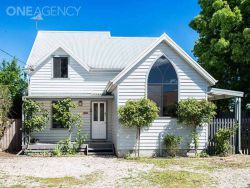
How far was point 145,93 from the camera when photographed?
18156 mm

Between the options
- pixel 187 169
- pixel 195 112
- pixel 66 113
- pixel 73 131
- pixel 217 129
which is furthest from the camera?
pixel 73 131

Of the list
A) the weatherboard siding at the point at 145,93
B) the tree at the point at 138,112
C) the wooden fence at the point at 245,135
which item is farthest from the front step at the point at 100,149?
the wooden fence at the point at 245,135

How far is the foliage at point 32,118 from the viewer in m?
19.9

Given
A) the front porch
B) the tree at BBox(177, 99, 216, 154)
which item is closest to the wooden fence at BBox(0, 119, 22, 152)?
the front porch

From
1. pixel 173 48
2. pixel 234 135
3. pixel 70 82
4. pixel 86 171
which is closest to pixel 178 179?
pixel 86 171

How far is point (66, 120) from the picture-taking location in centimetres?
2050

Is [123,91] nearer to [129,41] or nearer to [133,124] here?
[133,124]

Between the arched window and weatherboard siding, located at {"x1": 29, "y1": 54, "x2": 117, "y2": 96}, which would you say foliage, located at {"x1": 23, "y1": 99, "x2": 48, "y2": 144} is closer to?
weatherboard siding, located at {"x1": 29, "y1": 54, "x2": 117, "y2": 96}

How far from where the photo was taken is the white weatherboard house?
18125mm

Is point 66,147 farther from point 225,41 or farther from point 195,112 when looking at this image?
point 225,41

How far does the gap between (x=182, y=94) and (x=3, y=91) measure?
933 centimetres

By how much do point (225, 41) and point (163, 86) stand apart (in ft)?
27.0

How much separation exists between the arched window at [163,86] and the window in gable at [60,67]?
20.8 ft

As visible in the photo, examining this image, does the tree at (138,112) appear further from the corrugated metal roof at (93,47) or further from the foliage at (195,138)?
the corrugated metal roof at (93,47)
